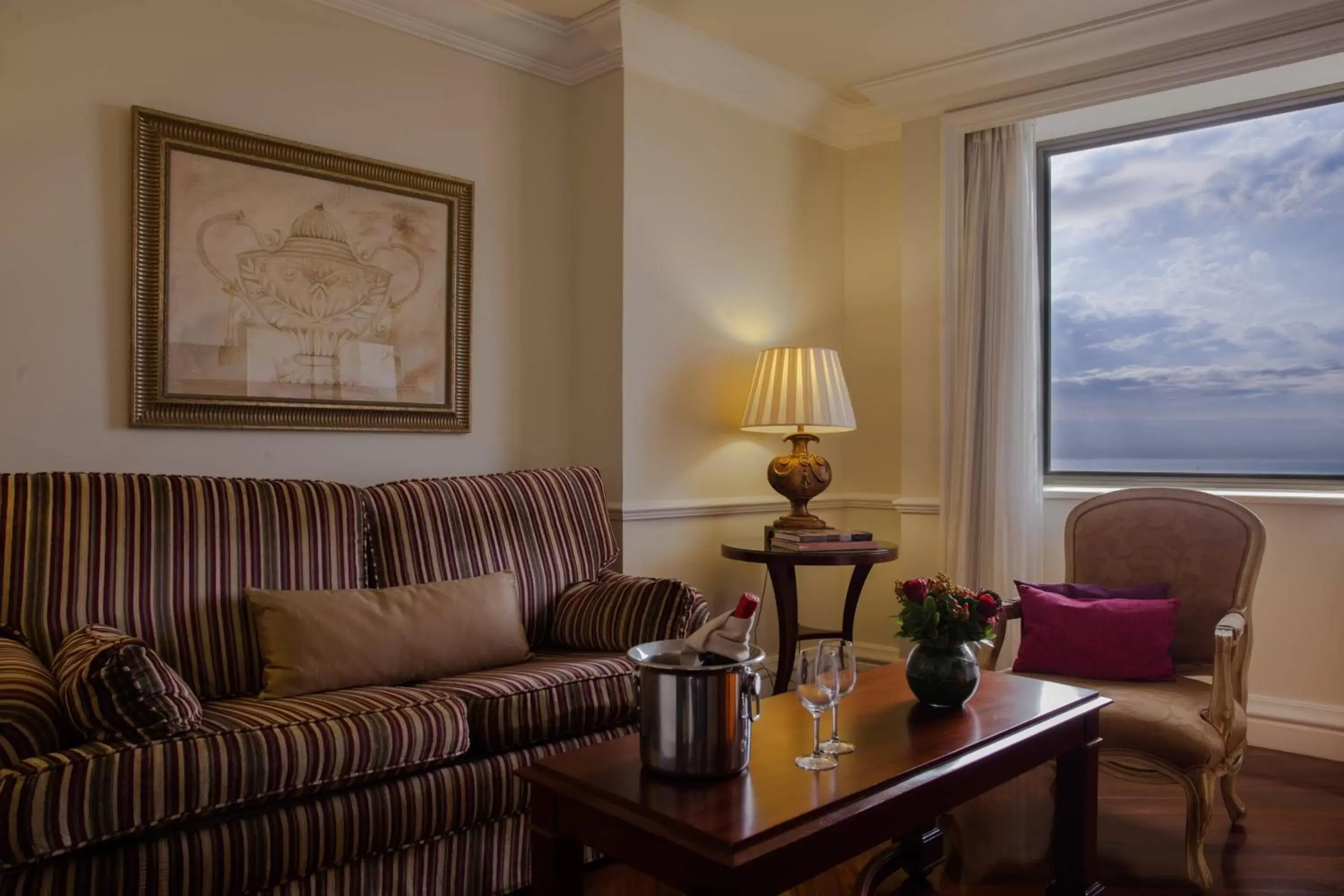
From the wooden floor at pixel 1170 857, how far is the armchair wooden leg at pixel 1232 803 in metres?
0.03

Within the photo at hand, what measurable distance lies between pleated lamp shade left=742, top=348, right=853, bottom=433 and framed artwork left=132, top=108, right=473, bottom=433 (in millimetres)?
1055

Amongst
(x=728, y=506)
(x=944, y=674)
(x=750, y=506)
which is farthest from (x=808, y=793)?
(x=750, y=506)

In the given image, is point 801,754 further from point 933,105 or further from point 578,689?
point 933,105

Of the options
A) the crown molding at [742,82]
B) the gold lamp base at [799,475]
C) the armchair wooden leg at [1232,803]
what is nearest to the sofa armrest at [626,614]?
the gold lamp base at [799,475]

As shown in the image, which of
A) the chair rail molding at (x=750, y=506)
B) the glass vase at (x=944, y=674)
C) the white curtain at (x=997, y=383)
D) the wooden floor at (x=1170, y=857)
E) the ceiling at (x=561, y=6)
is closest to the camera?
the glass vase at (x=944, y=674)

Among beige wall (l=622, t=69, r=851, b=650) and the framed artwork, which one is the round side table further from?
the framed artwork

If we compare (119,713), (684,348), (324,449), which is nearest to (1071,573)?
(684,348)

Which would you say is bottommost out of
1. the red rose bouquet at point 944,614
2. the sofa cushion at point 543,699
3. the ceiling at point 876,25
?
the sofa cushion at point 543,699

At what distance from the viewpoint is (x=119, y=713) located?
1.76 m

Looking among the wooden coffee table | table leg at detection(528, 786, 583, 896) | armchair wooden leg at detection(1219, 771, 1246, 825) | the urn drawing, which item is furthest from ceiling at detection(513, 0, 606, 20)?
armchair wooden leg at detection(1219, 771, 1246, 825)

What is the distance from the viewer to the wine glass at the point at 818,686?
1677 millimetres

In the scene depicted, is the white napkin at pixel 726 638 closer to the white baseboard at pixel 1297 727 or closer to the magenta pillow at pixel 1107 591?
the magenta pillow at pixel 1107 591

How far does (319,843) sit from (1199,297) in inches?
137

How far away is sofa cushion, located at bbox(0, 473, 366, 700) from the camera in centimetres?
215
